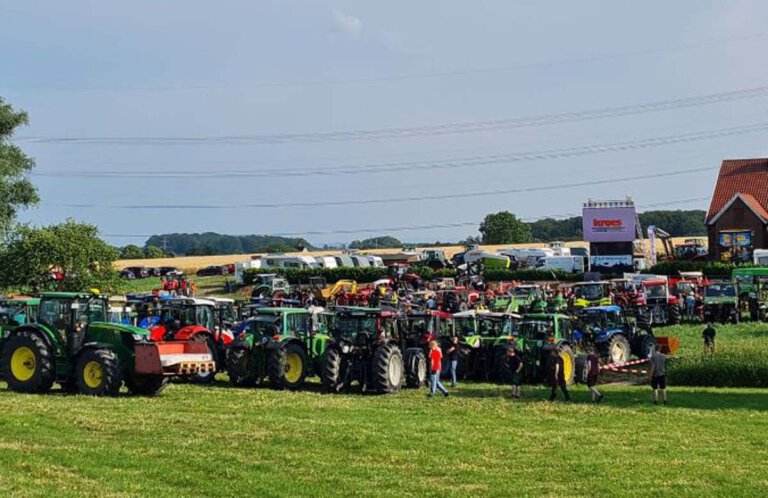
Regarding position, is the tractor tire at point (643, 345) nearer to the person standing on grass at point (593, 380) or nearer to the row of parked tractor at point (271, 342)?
the row of parked tractor at point (271, 342)

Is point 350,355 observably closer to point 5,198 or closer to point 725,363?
point 725,363

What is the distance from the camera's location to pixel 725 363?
26500mm

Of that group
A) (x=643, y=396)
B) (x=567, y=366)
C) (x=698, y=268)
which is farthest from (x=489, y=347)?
(x=698, y=268)

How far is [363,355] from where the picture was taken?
943 inches

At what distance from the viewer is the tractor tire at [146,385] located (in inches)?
861

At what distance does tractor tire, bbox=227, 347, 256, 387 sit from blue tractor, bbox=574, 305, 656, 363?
9699mm

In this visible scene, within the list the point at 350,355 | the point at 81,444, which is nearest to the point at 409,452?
the point at 81,444

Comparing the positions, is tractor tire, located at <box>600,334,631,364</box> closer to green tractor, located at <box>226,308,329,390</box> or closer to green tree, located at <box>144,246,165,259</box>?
green tractor, located at <box>226,308,329,390</box>

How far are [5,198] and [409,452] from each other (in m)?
38.4

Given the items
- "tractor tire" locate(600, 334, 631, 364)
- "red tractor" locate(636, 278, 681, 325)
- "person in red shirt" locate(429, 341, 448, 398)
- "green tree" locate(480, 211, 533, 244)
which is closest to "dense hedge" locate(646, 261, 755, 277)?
"red tractor" locate(636, 278, 681, 325)

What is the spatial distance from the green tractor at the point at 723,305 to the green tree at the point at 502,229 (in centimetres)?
8798

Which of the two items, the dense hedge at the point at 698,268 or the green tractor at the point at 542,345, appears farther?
the dense hedge at the point at 698,268

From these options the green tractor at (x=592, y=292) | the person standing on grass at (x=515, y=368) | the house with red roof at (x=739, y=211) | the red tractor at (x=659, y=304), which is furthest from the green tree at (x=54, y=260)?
the house with red roof at (x=739, y=211)

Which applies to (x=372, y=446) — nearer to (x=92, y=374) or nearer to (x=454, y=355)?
(x=92, y=374)
